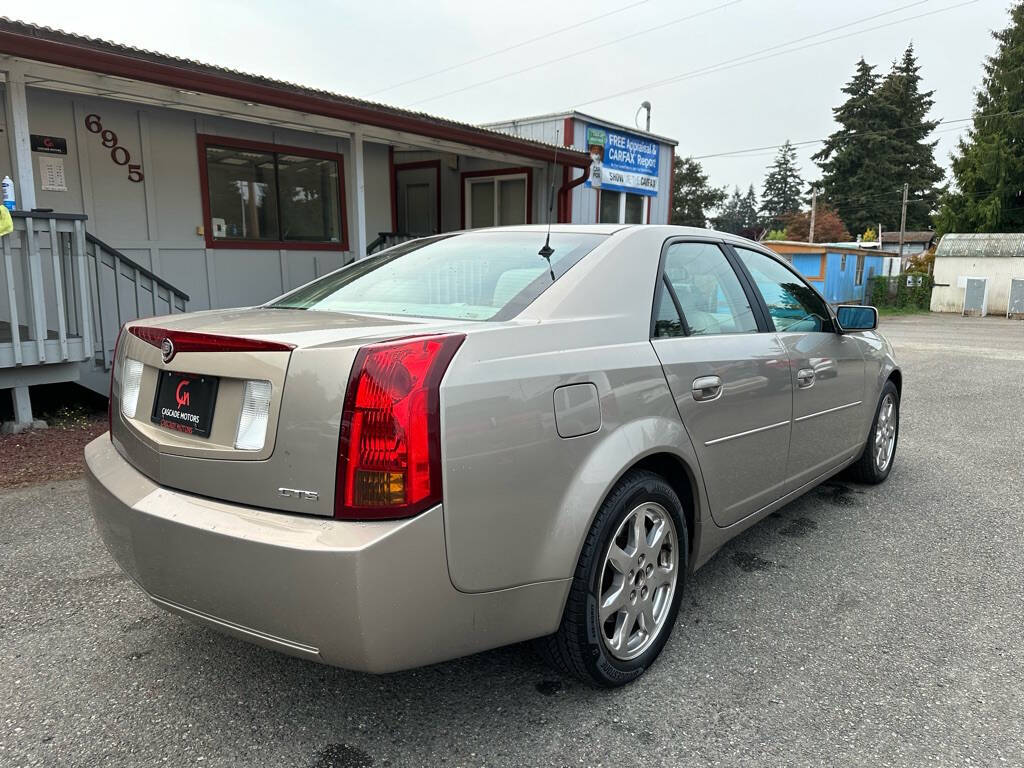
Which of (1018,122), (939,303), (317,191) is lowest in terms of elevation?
(939,303)

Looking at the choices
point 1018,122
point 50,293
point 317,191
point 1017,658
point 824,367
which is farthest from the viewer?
point 1018,122

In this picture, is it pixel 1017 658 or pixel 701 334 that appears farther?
pixel 701 334

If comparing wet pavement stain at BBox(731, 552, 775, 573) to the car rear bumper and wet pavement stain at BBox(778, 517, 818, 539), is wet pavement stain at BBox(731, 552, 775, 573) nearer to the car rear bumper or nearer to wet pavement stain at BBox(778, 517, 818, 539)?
wet pavement stain at BBox(778, 517, 818, 539)

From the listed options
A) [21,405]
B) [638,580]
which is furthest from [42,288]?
[638,580]

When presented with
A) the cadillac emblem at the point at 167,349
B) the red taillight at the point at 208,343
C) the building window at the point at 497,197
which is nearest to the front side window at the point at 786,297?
the red taillight at the point at 208,343

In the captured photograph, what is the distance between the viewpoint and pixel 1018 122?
32.3 metres

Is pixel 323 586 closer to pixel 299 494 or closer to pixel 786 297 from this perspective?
pixel 299 494

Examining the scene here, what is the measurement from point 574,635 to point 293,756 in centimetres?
89

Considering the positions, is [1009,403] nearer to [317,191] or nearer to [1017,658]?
[1017,658]

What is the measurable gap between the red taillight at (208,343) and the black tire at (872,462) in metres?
3.80

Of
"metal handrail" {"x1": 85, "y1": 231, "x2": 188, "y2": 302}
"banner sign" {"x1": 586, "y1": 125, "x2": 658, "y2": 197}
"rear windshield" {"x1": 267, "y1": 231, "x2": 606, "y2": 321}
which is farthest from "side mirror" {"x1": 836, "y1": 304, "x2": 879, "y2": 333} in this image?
"banner sign" {"x1": 586, "y1": 125, "x2": 658, "y2": 197}

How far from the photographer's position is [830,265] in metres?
28.1

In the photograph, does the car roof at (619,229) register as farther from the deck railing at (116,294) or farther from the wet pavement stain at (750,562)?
the deck railing at (116,294)

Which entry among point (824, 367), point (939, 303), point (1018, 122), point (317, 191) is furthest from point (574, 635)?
point (1018, 122)
